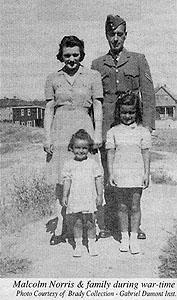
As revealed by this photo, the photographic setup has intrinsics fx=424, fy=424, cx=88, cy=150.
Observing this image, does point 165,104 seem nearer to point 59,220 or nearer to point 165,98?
point 165,98

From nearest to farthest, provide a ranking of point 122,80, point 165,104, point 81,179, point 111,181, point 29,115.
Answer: point 81,179 → point 111,181 → point 122,80 → point 29,115 → point 165,104

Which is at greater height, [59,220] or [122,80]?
[122,80]

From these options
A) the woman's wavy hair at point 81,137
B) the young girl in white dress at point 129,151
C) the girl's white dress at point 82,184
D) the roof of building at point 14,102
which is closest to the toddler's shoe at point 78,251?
the girl's white dress at point 82,184

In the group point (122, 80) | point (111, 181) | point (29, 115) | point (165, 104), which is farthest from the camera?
point (165, 104)

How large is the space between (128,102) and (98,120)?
0.25 meters

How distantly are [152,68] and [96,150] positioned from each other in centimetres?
89

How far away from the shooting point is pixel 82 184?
301 cm

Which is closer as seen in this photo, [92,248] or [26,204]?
[92,248]

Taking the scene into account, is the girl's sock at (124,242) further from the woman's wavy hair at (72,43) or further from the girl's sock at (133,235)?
the woman's wavy hair at (72,43)

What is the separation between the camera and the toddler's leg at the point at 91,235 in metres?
3.11

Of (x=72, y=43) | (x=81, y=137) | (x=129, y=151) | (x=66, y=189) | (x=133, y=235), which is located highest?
(x=72, y=43)

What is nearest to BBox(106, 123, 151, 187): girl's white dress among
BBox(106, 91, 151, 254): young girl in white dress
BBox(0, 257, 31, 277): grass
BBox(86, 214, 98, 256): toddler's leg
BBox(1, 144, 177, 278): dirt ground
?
BBox(106, 91, 151, 254): young girl in white dress

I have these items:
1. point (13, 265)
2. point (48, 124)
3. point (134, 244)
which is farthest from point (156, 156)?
point (13, 265)

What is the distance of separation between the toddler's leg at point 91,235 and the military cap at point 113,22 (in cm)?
140
